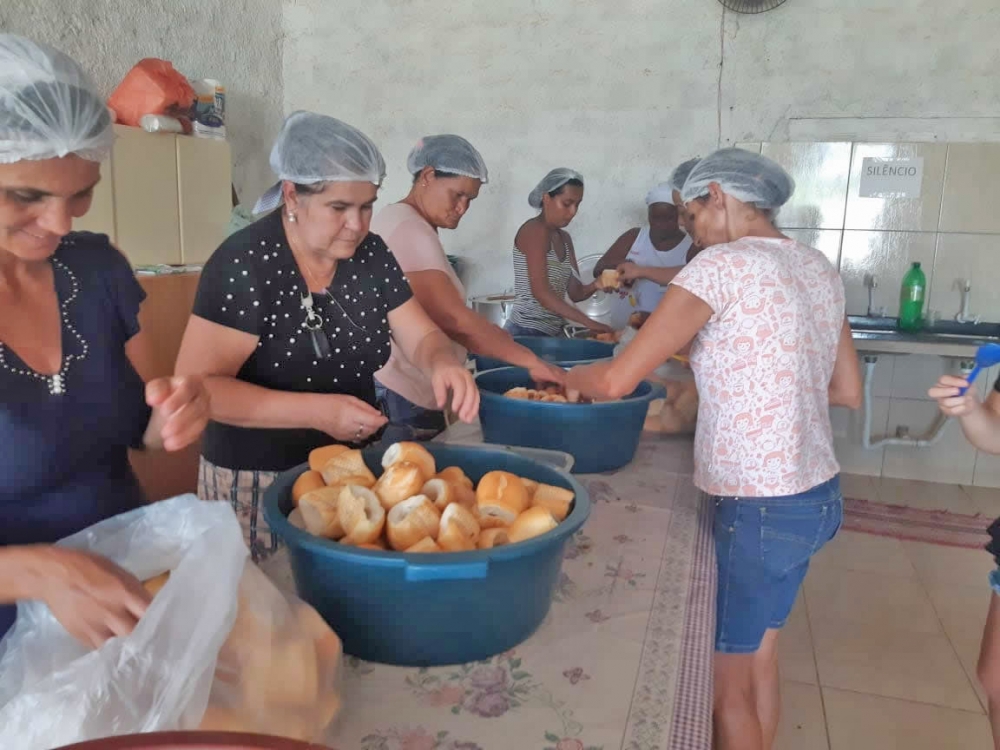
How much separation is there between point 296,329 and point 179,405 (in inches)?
20.3

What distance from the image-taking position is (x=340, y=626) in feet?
3.05

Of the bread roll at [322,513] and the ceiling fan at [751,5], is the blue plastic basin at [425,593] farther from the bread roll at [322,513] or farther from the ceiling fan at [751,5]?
the ceiling fan at [751,5]

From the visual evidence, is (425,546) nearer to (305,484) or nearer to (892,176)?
(305,484)

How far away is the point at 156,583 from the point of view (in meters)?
0.80

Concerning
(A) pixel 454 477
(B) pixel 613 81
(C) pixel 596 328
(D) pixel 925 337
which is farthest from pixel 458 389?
(B) pixel 613 81

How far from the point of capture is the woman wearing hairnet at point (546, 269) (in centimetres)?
327

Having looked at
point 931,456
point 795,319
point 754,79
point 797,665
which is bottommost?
point 797,665

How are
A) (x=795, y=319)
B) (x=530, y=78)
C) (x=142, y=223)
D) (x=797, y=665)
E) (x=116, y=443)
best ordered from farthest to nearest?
(x=530, y=78)
(x=142, y=223)
(x=797, y=665)
(x=795, y=319)
(x=116, y=443)

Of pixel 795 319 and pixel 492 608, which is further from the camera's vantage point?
pixel 795 319

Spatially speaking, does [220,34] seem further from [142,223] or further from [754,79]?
[754,79]

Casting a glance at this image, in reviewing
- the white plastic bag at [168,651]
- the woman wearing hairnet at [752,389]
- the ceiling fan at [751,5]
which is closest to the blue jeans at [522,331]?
the woman wearing hairnet at [752,389]

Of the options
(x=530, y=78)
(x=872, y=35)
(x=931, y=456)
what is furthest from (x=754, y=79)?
(x=931, y=456)

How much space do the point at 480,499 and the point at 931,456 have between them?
3.86 m

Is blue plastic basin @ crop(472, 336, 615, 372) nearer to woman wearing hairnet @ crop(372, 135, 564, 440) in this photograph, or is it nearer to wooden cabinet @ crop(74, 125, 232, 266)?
woman wearing hairnet @ crop(372, 135, 564, 440)
